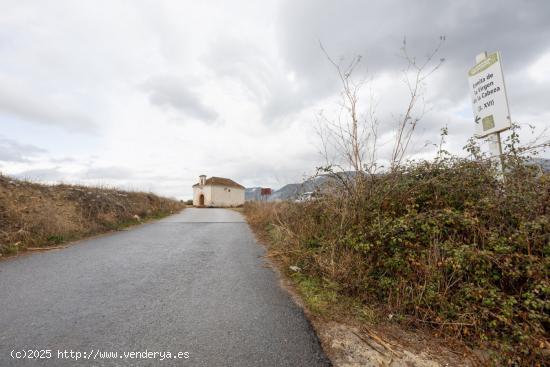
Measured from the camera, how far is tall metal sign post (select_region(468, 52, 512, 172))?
363cm

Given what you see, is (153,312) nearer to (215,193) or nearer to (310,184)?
(310,184)

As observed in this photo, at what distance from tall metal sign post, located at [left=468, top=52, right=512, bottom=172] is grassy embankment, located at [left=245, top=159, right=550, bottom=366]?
848mm

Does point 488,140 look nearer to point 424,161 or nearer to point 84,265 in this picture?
point 424,161

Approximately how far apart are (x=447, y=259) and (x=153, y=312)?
3264 millimetres

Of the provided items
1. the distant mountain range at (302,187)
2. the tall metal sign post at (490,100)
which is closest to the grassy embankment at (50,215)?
the distant mountain range at (302,187)

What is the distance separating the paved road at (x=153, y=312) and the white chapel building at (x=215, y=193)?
34928 mm

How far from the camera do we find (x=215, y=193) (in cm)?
3997

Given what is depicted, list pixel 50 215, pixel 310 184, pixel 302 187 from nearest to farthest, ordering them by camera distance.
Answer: pixel 310 184
pixel 302 187
pixel 50 215

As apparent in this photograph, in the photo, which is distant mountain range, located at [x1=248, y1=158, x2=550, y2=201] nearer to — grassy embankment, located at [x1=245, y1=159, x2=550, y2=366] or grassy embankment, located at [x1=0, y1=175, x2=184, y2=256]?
grassy embankment, located at [x1=245, y1=159, x2=550, y2=366]

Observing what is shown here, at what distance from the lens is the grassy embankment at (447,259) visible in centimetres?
210

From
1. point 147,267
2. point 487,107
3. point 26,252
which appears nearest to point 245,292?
point 147,267

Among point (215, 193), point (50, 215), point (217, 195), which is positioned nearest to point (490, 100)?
point (50, 215)

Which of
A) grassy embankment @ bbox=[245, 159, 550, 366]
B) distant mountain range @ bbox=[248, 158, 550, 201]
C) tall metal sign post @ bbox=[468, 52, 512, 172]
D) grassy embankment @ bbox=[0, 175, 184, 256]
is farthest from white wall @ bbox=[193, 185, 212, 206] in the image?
tall metal sign post @ bbox=[468, 52, 512, 172]

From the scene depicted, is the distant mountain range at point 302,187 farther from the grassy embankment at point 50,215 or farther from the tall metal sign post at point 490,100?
the grassy embankment at point 50,215
